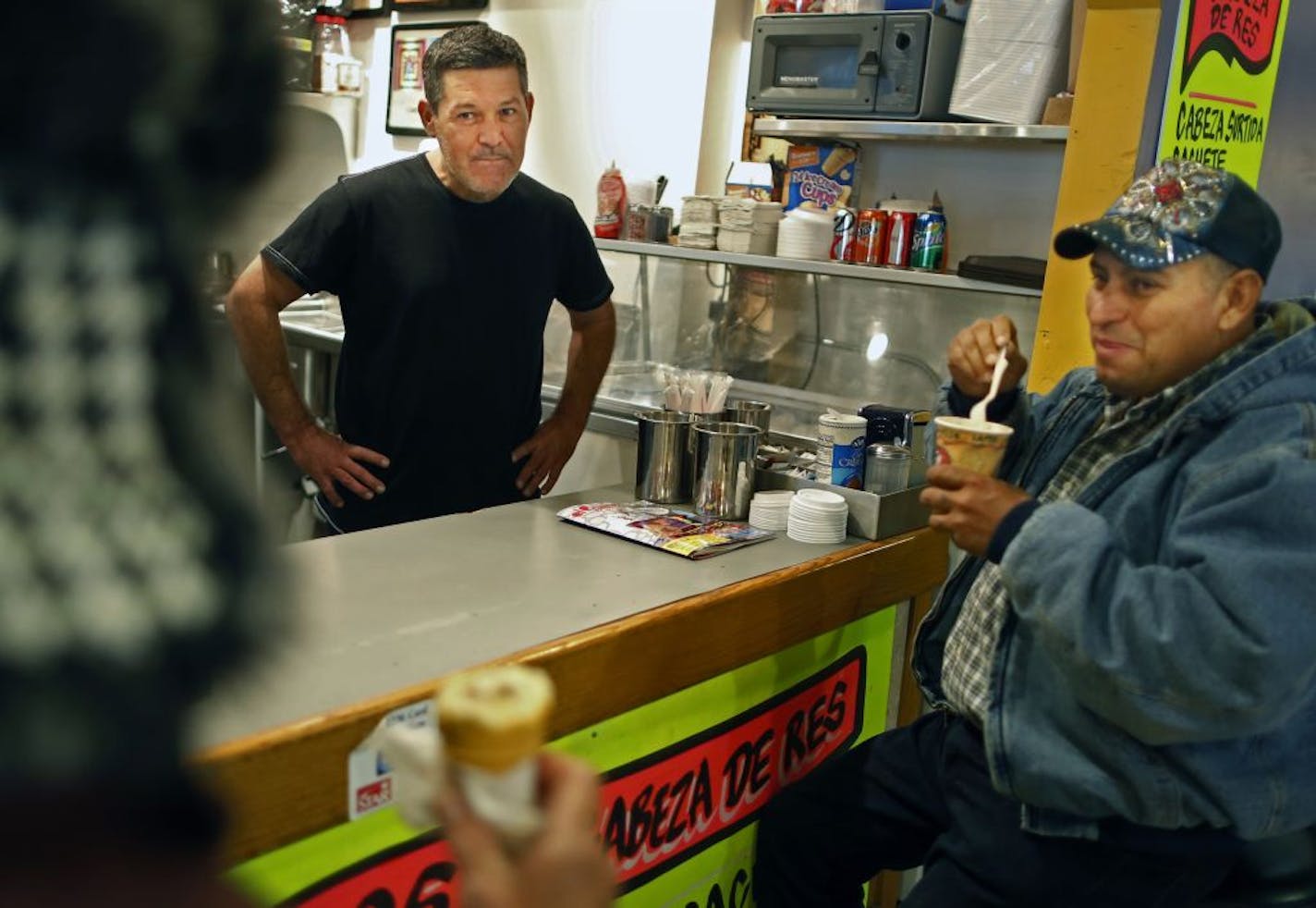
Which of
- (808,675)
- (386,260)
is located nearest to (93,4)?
(808,675)

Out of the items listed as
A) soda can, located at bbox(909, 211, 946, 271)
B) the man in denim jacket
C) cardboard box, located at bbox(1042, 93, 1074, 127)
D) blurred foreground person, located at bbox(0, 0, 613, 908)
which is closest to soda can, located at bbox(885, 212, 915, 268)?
soda can, located at bbox(909, 211, 946, 271)

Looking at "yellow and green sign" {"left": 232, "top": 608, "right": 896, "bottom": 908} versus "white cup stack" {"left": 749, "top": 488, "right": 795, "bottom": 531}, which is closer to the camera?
"yellow and green sign" {"left": 232, "top": 608, "right": 896, "bottom": 908}

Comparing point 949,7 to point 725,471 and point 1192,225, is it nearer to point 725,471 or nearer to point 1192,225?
point 725,471

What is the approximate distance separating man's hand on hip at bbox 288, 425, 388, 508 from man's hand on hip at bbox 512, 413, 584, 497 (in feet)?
1.22

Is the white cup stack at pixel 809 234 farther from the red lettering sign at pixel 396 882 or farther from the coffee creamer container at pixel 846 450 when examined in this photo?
the red lettering sign at pixel 396 882

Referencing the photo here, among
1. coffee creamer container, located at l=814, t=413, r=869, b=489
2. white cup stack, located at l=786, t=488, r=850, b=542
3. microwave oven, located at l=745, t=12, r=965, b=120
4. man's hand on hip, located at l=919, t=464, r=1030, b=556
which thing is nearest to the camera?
man's hand on hip, located at l=919, t=464, r=1030, b=556

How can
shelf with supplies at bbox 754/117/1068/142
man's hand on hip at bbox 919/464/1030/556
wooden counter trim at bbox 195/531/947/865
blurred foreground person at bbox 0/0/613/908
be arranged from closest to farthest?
blurred foreground person at bbox 0/0/613/908
wooden counter trim at bbox 195/531/947/865
man's hand on hip at bbox 919/464/1030/556
shelf with supplies at bbox 754/117/1068/142

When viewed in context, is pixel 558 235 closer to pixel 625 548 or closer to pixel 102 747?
pixel 625 548

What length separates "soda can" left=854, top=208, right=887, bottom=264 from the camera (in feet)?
11.7

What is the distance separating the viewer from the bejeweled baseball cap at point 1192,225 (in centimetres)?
165

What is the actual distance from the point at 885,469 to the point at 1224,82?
3.57 ft

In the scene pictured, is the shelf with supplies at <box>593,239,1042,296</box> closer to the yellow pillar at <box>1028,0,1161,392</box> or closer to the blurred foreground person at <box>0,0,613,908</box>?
the yellow pillar at <box>1028,0,1161,392</box>

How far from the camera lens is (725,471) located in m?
2.42

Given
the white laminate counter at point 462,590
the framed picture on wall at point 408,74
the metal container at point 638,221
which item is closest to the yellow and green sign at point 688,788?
the white laminate counter at point 462,590
